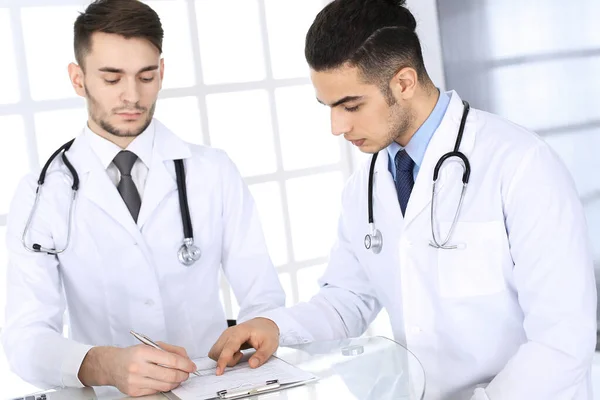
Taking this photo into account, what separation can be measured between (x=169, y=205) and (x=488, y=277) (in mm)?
917

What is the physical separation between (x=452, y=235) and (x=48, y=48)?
6.53ft

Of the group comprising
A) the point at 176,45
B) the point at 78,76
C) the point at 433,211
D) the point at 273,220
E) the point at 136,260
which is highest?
the point at 176,45

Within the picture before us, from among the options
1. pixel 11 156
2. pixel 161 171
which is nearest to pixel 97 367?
pixel 161 171

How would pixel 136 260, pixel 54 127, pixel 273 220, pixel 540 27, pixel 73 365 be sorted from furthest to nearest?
pixel 273 220
pixel 54 127
pixel 540 27
pixel 136 260
pixel 73 365

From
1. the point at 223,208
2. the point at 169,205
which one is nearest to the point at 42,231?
the point at 169,205

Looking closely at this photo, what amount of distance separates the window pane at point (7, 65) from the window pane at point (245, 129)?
2.76 ft

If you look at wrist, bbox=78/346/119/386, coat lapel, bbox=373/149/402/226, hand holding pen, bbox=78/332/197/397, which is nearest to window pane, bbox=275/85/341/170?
coat lapel, bbox=373/149/402/226

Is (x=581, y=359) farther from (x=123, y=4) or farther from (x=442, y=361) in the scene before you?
(x=123, y=4)

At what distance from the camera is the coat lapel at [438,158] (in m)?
1.85

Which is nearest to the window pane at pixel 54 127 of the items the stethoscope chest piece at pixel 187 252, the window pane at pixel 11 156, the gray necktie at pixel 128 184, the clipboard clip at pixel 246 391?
the window pane at pixel 11 156

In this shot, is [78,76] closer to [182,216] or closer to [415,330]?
[182,216]

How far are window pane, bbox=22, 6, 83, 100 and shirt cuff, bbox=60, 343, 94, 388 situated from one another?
5.21ft

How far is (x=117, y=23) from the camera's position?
6.90 ft

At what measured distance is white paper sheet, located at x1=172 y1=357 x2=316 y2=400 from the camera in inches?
60.4
